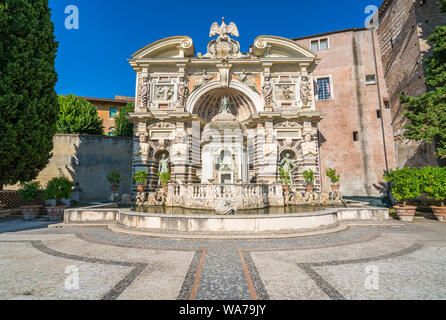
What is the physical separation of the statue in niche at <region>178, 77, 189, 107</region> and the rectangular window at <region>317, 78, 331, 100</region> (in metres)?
14.8

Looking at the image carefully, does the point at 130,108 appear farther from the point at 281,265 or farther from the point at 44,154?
the point at 281,265

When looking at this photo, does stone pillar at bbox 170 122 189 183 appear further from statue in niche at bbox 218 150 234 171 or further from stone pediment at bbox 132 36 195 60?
stone pediment at bbox 132 36 195 60

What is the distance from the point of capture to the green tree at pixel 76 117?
73.0ft

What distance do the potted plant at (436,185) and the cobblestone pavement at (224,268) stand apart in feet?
14.6

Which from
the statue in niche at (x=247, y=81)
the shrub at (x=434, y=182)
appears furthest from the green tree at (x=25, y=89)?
the shrub at (x=434, y=182)

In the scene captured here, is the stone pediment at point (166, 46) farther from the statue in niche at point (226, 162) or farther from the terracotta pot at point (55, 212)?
the terracotta pot at point (55, 212)

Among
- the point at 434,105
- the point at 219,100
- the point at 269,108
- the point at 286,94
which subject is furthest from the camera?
the point at 219,100

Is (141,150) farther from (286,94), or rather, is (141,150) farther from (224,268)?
(224,268)

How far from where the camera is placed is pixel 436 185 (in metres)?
9.95

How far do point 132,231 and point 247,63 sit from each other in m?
18.3

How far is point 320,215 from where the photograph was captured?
304 inches

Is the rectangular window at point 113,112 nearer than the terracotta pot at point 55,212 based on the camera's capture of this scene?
No

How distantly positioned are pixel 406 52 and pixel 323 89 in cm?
715

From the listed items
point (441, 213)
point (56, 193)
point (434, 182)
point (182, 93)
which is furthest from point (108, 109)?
point (441, 213)
